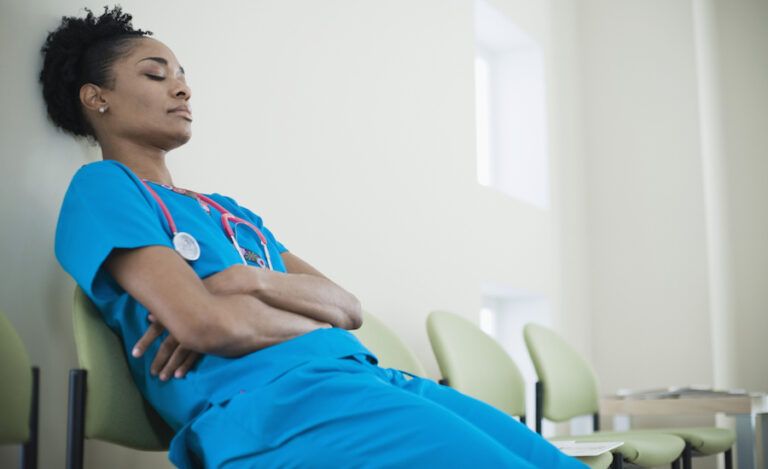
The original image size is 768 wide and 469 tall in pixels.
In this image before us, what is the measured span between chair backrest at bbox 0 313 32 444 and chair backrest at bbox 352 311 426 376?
1106mm

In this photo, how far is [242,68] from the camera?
8.00ft

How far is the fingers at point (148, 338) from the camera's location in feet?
5.01

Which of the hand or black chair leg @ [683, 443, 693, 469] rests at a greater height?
the hand

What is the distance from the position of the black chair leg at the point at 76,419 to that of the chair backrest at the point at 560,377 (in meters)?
1.91

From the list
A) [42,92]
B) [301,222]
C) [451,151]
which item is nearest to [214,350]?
[42,92]

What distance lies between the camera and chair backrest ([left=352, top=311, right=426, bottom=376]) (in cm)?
244

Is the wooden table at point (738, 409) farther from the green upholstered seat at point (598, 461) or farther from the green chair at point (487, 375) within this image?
the green upholstered seat at point (598, 461)

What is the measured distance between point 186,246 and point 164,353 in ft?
0.63

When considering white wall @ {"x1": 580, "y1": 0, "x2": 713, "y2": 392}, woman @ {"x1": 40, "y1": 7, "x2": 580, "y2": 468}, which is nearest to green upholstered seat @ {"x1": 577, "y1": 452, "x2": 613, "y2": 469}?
woman @ {"x1": 40, "y1": 7, "x2": 580, "y2": 468}

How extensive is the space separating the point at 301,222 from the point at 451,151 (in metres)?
1.08

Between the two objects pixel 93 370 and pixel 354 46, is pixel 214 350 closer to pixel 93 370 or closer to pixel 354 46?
pixel 93 370

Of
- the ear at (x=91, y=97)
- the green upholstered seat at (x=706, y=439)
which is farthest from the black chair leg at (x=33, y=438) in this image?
the green upholstered seat at (x=706, y=439)

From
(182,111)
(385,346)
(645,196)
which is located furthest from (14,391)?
(645,196)

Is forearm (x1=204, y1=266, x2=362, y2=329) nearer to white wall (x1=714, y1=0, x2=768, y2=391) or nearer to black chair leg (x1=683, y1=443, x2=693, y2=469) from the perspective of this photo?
black chair leg (x1=683, y1=443, x2=693, y2=469)
